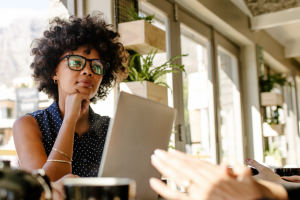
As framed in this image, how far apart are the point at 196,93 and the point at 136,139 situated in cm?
324

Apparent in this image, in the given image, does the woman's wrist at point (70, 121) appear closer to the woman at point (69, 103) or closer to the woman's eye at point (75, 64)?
the woman at point (69, 103)

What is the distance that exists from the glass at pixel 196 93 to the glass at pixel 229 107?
18.4 inches

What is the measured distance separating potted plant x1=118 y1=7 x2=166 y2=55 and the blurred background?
88mm

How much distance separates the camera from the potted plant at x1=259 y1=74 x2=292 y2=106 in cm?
532

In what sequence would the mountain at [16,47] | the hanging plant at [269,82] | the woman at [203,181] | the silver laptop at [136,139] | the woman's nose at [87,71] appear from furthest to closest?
the hanging plant at [269,82] < the mountain at [16,47] < the woman's nose at [87,71] < the silver laptop at [136,139] < the woman at [203,181]

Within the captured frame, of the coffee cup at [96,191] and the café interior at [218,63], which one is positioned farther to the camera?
the café interior at [218,63]

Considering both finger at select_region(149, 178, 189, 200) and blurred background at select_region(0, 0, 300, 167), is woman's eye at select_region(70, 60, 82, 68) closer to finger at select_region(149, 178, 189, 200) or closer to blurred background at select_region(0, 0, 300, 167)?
blurred background at select_region(0, 0, 300, 167)

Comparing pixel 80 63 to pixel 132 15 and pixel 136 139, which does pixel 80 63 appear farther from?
pixel 132 15

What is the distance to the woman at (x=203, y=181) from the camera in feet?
1.56

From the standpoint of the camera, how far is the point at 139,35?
238 cm

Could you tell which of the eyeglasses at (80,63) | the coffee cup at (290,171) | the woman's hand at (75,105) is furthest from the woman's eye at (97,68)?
the coffee cup at (290,171)

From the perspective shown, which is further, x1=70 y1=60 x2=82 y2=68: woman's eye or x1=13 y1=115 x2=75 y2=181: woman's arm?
x1=70 y1=60 x2=82 y2=68: woman's eye

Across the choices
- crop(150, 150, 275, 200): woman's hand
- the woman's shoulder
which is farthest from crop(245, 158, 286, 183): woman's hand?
the woman's shoulder

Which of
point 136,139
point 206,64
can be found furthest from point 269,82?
point 136,139
